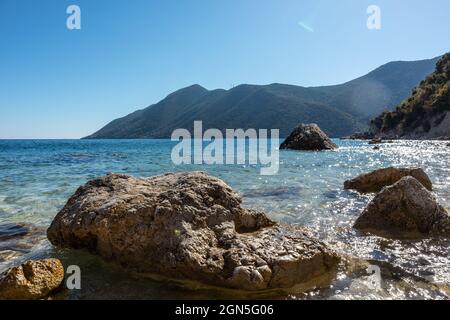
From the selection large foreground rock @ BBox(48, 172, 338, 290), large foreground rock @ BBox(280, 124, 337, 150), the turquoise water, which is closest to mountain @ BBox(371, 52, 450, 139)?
large foreground rock @ BBox(280, 124, 337, 150)

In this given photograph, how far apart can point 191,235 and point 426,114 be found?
88.0 metres

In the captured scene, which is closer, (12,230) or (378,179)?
(12,230)

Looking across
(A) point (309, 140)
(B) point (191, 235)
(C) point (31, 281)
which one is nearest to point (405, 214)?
(B) point (191, 235)

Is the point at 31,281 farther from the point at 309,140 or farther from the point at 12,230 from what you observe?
the point at 309,140

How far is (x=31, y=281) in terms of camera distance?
425 cm

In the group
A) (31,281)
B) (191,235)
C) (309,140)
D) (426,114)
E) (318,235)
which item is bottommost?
(318,235)

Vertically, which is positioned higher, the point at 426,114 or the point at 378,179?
the point at 426,114

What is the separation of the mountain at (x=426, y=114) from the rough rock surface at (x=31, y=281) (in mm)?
77848

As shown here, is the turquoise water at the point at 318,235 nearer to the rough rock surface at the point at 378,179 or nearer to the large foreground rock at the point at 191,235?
the large foreground rock at the point at 191,235

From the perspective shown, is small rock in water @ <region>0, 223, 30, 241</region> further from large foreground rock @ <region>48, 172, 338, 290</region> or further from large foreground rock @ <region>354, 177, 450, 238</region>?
large foreground rock @ <region>354, 177, 450, 238</region>

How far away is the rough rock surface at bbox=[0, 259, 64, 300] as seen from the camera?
4141 millimetres

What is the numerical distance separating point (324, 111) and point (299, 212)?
188m
